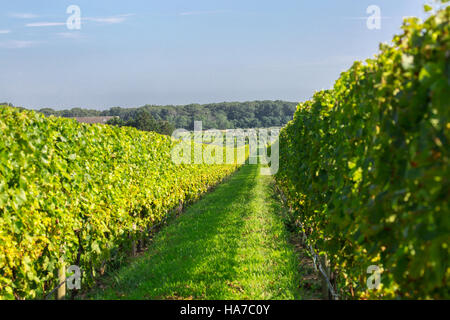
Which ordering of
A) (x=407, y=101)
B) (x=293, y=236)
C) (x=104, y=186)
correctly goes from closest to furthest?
(x=407, y=101) → (x=104, y=186) → (x=293, y=236)

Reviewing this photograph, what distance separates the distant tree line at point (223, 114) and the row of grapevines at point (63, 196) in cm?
8763

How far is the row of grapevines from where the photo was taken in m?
4.05

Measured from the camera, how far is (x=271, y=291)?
17.6 feet

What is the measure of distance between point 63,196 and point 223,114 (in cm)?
10927

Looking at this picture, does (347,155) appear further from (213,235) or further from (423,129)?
(213,235)

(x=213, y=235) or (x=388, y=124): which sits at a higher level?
(x=388, y=124)

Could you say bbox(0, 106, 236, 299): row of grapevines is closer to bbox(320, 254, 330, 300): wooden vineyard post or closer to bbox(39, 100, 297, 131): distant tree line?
bbox(320, 254, 330, 300): wooden vineyard post

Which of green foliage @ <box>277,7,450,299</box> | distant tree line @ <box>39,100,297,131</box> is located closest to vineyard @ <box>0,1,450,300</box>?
green foliage @ <box>277,7,450,299</box>

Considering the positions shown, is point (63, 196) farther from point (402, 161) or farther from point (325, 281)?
point (402, 161)

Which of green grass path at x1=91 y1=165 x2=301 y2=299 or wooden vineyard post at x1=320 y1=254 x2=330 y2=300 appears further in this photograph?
green grass path at x1=91 y1=165 x2=301 y2=299

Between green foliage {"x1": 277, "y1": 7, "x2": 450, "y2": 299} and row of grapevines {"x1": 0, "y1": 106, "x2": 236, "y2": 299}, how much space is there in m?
3.37

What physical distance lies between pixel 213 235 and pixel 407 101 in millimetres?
6961

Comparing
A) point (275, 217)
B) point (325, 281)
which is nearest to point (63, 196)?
point (325, 281)
